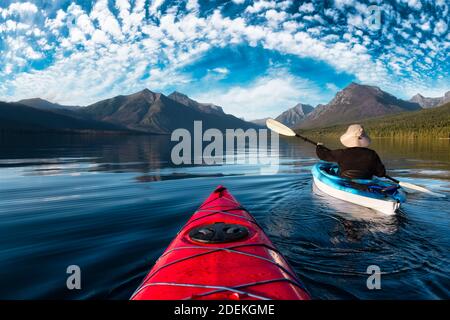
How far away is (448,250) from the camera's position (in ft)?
19.0

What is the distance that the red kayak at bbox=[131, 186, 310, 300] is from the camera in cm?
298

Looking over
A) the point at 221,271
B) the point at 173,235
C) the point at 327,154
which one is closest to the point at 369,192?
the point at 327,154

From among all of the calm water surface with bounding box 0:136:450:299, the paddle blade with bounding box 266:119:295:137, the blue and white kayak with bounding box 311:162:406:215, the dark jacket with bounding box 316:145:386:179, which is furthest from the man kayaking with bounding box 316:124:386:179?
the paddle blade with bounding box 266:119:295:137

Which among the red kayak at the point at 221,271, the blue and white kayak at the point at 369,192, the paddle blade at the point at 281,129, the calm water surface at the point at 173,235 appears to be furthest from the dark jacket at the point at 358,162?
the red kayak at the point at 221,271

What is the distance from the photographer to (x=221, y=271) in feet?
11.0

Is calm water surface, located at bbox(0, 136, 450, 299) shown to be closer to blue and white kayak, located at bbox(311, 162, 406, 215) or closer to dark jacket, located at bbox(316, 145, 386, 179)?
blue and white kayak, located at bbox(311, 162, 406, 215)

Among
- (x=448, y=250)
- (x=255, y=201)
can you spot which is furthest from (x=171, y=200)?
(x=448, y=250)

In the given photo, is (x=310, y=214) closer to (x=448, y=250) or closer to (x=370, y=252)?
(x=370, y=252)

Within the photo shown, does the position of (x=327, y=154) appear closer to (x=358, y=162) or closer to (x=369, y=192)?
(x=358, y=162)

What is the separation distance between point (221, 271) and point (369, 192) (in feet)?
23.3

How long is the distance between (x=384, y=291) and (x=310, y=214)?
437 centimetres

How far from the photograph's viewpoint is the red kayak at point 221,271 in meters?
2.98

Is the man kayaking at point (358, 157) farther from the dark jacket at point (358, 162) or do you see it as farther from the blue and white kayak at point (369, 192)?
the blue and white kayak at point (369, 192)

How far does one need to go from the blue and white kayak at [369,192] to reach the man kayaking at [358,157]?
28cm
